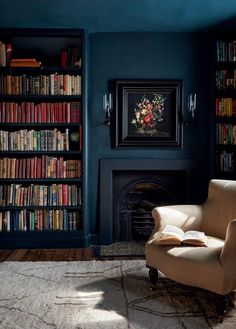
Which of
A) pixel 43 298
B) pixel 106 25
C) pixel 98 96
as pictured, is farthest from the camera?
pixel 98 96

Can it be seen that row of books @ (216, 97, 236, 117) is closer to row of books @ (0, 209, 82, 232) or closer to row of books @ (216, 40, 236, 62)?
row of books @ (216, 40, 236, 62)

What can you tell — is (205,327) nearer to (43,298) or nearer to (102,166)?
(43,298)

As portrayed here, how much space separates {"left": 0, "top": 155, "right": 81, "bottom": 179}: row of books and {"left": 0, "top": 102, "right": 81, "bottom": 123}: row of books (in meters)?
0.42

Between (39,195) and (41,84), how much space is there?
1221 mm

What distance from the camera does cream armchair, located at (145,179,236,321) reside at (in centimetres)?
235

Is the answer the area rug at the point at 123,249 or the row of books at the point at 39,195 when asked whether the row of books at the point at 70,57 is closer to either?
the row of books at the point at 39,195

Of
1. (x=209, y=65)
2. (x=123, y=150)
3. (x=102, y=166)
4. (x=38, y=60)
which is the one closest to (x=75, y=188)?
(x=102, y=166)

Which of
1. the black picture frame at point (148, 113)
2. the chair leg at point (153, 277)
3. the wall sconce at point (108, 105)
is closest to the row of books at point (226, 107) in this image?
the black picture frame at point (148, 113)

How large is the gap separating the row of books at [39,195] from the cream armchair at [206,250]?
1.39 metres

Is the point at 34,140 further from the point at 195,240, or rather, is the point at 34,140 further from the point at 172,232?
the point at 195,240

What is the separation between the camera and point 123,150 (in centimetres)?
434

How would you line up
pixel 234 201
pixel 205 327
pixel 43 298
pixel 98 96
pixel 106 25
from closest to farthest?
pixel 205 327, pixel 43 298, pixel 234 201, pixel 106 25, pixel 98 96

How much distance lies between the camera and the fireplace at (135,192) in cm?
430

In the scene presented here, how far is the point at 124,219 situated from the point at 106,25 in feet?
7.14
